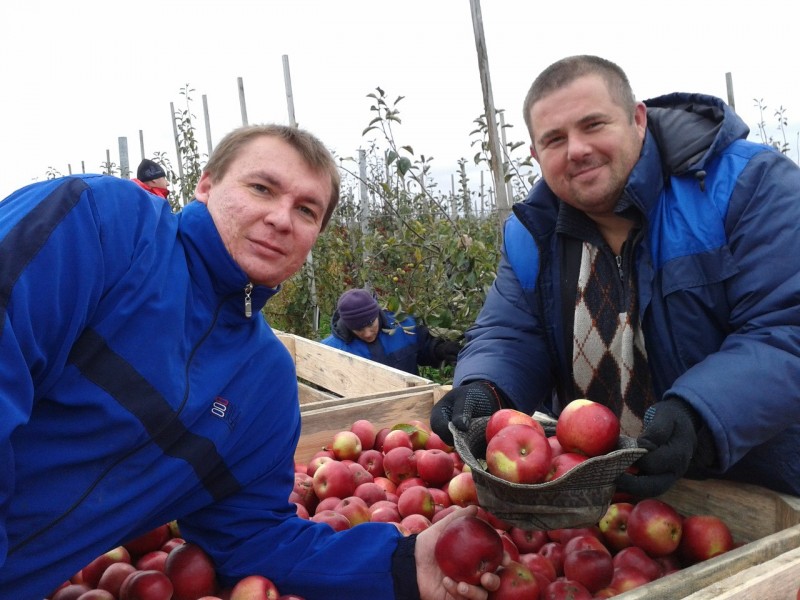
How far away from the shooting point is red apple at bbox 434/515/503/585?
1.71m

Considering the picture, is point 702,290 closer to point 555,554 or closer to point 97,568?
point 555,554

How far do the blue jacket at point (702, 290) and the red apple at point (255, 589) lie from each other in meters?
0.85

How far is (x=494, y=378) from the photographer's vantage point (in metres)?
2.16

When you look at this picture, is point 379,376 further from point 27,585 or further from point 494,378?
point 27,585

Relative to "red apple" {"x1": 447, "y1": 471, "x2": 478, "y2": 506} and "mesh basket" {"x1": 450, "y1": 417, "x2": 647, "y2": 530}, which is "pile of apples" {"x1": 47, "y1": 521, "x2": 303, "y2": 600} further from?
"red apple" {"x1": 447, "y1": 471, "x2": 478, "y2": 506}

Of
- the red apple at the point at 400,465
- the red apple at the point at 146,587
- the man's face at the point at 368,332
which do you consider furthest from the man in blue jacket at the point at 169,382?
the man's face at the point at 368,332

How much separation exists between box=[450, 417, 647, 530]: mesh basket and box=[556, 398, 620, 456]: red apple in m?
0.23

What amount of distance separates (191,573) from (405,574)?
588 mm

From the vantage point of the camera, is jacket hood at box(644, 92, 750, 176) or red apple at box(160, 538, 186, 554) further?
red apple at box(160, 538, 186, 554)

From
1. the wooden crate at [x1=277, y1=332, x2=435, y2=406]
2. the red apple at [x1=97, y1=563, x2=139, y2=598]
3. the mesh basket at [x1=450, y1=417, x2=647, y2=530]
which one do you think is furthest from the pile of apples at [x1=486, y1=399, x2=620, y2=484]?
the wooden crate at [x1=277, y1=332, x2=435, y2=406]

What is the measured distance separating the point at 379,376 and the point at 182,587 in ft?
7.40

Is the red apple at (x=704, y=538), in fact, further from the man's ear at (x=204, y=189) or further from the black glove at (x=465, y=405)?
the man's ear at (x=204, y=189)

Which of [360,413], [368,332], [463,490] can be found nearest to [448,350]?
[368,332]

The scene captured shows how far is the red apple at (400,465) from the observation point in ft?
9.01
